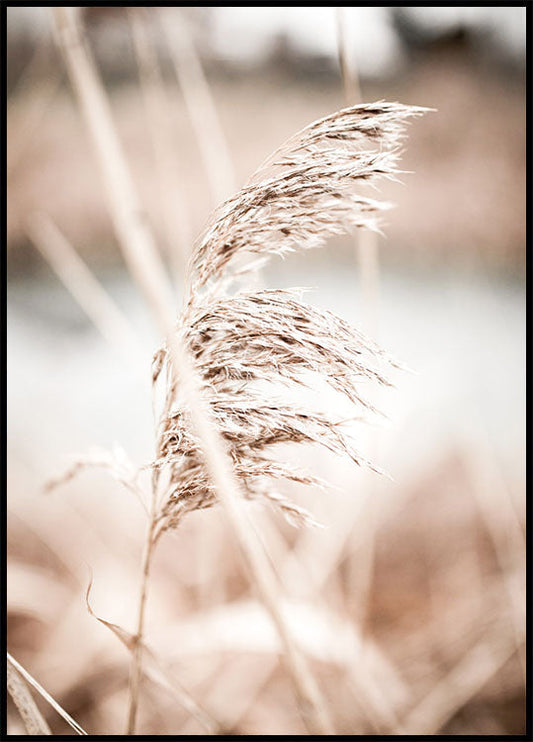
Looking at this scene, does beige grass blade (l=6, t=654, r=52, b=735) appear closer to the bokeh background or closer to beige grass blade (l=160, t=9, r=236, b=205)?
the bokeh background

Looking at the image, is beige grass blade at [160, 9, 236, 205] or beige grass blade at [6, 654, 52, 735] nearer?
beige grass blade at [6, 654, 52, 735]

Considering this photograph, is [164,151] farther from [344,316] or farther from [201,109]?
[344,316]

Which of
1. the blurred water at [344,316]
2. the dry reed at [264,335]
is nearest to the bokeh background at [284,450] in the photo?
the blurred water at [344,316]

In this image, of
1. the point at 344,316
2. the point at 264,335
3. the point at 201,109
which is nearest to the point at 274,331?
the point at 264,335

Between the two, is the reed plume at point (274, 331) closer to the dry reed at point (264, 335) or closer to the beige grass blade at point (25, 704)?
the dry reed at point (264, 335)

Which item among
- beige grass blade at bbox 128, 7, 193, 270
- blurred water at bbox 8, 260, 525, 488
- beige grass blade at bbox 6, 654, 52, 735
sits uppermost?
beige grass blade at bbox 128, 7, 193, 270

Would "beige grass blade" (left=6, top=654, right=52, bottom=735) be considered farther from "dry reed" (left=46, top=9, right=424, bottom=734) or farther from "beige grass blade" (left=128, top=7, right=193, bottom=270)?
"beige grass blade" (left=128, top=7, right=193, bottom=270)

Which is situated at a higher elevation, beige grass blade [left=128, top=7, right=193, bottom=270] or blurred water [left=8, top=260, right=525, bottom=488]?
beige grass blade [left=128, top=7, right=193, bottom=270]

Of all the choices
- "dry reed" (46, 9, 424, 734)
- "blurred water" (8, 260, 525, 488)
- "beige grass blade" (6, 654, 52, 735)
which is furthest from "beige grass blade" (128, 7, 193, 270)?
"beige grass blade" (6, 654, 52, 735)
